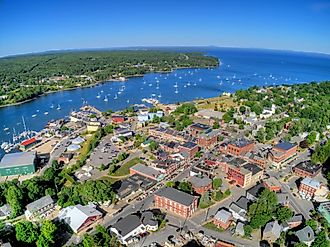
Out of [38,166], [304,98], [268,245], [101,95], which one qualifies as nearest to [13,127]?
[38,166]

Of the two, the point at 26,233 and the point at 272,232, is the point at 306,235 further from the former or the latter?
the point at 26,233

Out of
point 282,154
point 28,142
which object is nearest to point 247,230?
point 282,154

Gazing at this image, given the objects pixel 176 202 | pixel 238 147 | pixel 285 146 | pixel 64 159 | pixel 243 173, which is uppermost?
pixel 285 146

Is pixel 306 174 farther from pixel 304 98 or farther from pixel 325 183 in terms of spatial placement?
pixel 304 98

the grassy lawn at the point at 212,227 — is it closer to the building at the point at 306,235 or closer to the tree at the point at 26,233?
the building at the point at 306,235

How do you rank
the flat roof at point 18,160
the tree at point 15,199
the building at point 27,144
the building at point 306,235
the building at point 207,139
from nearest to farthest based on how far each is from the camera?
the building at point 306,235, the tree at point 15,199, the flat roof at point 18,160, the building at point 207,139, the building at point 27,144

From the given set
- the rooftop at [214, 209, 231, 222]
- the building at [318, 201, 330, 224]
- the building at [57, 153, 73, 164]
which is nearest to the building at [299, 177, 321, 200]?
the building at [318, 201, 330, 224]

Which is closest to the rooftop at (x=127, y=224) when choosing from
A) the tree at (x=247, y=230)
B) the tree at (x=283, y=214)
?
the tree at (x=247, y=230)
